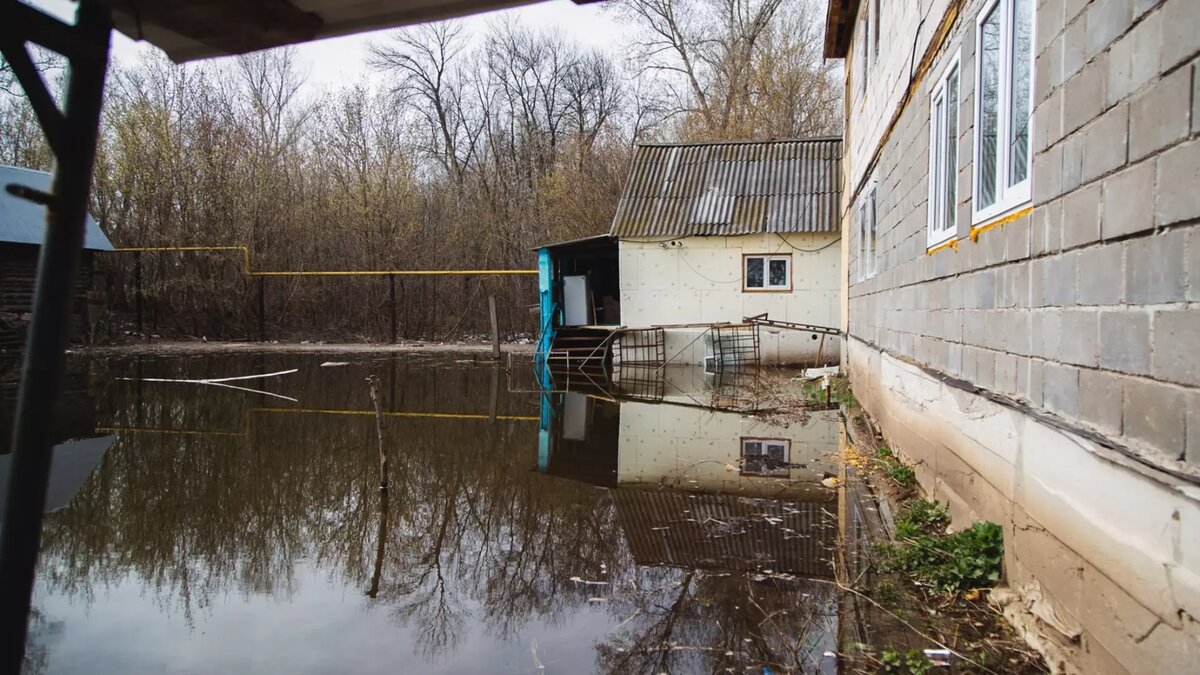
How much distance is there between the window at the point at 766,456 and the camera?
7027 mm

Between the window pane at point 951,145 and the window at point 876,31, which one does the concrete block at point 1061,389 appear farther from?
the window at point 876,31

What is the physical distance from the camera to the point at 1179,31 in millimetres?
1991

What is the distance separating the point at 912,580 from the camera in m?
3.90

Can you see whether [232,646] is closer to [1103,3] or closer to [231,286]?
[1103,3]

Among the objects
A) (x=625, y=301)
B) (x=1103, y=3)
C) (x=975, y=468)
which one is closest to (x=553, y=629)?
(x=975, y=468)

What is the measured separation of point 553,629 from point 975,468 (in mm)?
2422

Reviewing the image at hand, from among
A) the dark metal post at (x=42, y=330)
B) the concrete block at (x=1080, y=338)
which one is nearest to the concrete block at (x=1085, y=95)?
the concrete block at (x=1080, y=338)

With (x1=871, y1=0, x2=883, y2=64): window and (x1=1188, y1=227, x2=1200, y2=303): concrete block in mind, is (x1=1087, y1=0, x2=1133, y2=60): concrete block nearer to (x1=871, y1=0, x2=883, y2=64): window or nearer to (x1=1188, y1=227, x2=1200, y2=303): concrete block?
(x1=1188, y1=227, x2=1200, y2=303): concrete block

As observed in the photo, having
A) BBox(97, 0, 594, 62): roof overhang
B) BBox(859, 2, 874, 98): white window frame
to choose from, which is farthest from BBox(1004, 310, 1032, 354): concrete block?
BBox(859, 2, 874, 98): white window frame

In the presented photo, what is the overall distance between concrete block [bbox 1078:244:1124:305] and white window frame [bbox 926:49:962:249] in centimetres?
209

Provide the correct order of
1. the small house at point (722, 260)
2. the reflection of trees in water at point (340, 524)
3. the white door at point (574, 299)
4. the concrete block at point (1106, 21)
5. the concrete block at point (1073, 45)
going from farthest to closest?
1. the white door at point (574, 299)
2. the small house at point (722, 260)
3. the reflection of trees in water at point (340, 524)
4. the concrete block at point (1073, 45)
5. the concrete block at point (1106, 21)

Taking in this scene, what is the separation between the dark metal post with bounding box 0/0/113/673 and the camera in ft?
3.88

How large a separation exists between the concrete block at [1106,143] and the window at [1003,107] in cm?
65

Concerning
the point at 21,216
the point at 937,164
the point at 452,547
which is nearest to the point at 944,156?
the point at 937,164
